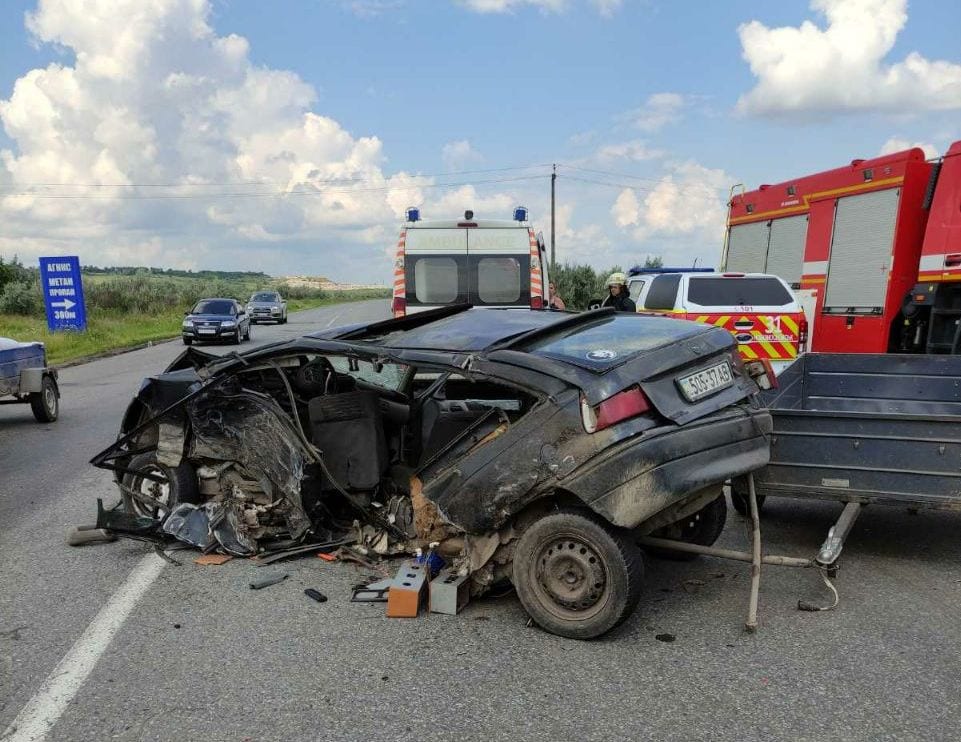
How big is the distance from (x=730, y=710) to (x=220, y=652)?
224cm

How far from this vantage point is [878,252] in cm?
1026

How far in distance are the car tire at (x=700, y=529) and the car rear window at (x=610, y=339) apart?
1.06m

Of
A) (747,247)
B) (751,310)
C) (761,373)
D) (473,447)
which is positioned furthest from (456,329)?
(747,247)

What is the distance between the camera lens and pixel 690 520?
180 inches

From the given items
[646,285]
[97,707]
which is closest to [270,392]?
[97,707]

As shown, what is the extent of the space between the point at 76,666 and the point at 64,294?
26955 mm

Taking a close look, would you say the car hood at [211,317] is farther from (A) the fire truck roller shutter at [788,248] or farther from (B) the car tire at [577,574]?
(B) the car tire at [577,574]

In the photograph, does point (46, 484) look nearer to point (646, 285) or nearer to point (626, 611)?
point (626, 611)

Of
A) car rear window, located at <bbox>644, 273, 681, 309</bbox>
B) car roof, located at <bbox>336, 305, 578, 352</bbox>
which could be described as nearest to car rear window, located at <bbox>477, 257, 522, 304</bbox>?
car rear window, located at <bbox>644, 273, 681, 309</bbox>

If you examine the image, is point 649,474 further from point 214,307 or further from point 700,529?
point 214,307

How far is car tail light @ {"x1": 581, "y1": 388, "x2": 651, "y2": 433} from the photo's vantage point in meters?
3.56

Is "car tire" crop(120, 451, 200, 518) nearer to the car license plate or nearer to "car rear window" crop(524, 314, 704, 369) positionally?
"car rear window" crop(524, 314, 704, 369)

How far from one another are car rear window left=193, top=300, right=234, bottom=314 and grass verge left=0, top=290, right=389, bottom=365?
232 centimetres

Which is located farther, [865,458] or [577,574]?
[865,458]
